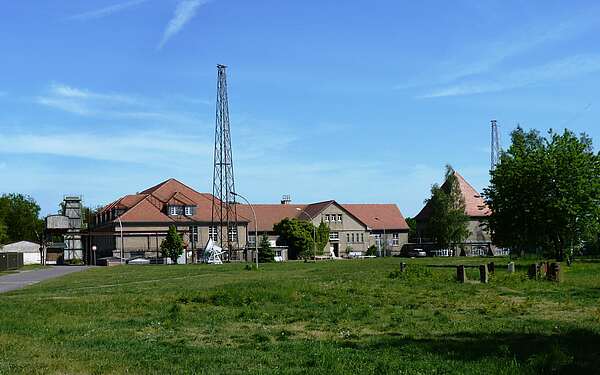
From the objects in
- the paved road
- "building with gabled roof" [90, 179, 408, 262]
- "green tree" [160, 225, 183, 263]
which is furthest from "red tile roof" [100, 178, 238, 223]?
the paved road

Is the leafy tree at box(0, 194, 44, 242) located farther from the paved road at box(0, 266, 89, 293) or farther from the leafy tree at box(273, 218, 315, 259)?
the paved road at box(0, 266, 89, 293)

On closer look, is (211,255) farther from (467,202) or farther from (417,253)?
(467,202)

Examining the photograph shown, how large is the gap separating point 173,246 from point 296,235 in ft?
77.1

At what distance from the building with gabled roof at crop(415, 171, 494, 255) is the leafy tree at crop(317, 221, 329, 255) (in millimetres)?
17915

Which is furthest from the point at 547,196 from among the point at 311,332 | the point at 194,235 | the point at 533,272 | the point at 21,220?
the point at 21,220

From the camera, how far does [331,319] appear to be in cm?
1747

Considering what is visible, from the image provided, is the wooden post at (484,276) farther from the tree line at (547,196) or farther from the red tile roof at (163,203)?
the red tile roof at (163,203)

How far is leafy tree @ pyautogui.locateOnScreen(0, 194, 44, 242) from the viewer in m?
157

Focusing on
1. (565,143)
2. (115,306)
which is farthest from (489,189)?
(115,306)

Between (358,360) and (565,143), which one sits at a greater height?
(565,143)

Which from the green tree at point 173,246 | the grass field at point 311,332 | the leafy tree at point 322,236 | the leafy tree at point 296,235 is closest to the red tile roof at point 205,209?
the leafy tree at point 296,235

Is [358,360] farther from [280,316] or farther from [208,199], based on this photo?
[208,199]

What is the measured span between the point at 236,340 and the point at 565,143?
129 feet

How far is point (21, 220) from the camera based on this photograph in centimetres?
15912
